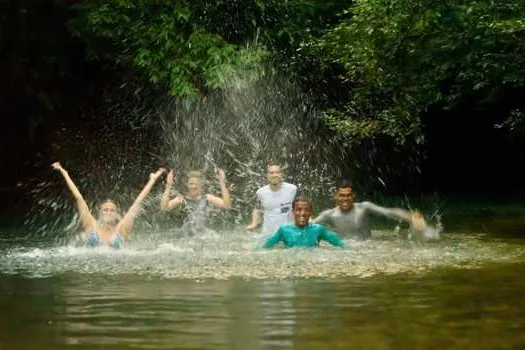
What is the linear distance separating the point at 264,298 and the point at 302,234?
4.24 meters

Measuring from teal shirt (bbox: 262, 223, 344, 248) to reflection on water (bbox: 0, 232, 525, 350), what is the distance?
0.61 ft

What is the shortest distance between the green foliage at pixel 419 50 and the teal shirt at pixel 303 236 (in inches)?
170

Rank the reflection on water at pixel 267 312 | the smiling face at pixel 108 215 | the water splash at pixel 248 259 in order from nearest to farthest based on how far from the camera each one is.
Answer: the reflection on water at pixel 267 312
the water splash at pixel 248 259
the smiling face at pixel 108 215

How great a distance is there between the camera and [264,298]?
9.52 meters

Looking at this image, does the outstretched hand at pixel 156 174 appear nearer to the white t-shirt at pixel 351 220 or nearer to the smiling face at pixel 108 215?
the smiling face at pixel 108 215

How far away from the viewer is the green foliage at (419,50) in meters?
16.9

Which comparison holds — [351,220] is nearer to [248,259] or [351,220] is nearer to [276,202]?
[276,202]

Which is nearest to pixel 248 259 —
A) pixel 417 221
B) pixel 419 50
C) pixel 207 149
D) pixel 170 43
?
pixel 417 221

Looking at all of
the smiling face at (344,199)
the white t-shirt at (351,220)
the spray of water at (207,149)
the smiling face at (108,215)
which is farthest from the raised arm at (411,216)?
the spray of water at (207,149)

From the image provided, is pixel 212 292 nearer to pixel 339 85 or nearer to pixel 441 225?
pixel 441 225

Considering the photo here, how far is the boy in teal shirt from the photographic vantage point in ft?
44.8

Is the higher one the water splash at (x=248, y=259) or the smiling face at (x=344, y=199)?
the smiling face at (x=344, y=199)

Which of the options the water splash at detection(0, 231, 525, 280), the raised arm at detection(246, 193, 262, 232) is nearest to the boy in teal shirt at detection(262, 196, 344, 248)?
the water splash at detection(0, 231, 525, 280)

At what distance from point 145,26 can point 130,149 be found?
6388 millimetres
